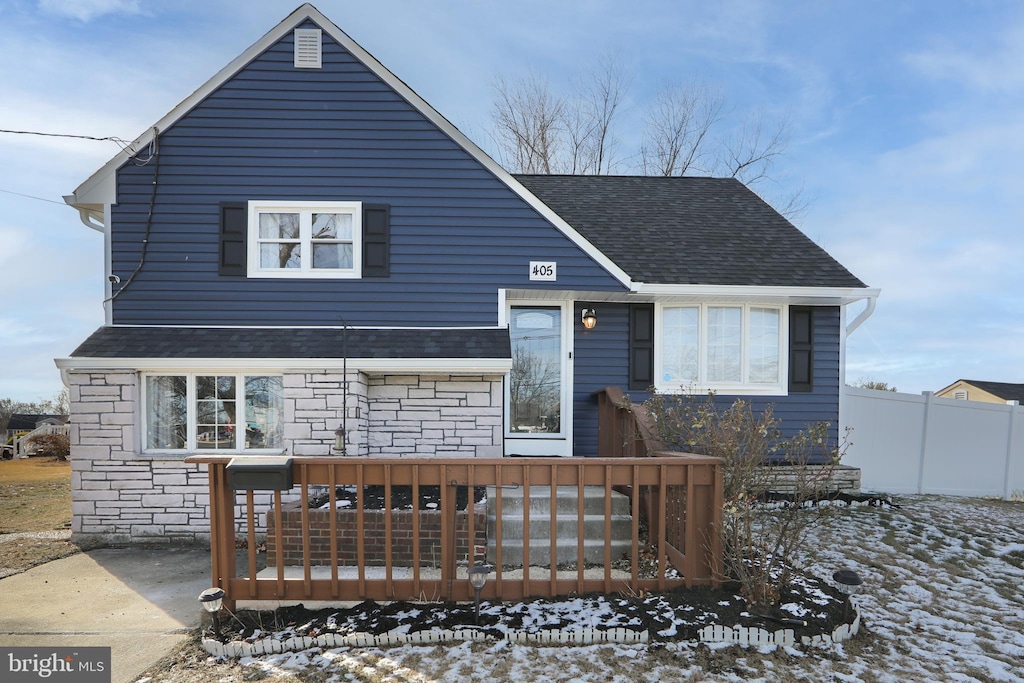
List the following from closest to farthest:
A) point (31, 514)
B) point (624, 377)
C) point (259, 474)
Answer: point (259, 474) → point (624, 377) → point (31, 514)

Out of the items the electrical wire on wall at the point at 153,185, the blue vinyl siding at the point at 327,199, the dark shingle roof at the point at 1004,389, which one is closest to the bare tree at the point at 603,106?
the blue vinyl siding at the point at 327,199

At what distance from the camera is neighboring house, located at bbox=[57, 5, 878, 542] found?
6.63 metres

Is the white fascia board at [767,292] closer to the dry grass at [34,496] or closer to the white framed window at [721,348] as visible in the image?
the white framed window at [721,348]

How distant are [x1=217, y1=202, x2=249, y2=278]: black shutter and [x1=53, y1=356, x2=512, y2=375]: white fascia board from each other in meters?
1.34

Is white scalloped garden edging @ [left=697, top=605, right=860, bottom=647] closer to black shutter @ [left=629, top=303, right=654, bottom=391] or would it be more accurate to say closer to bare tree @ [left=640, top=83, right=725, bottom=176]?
black shutter @ [left=629, top=303, right=654, bottom=391]

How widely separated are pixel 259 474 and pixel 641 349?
18.5ft

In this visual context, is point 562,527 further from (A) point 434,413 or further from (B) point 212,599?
(B) point 212,599

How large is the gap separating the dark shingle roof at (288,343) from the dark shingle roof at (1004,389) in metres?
27.0

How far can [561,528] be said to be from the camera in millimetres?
5492

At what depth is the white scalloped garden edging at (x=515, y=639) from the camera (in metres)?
3.79

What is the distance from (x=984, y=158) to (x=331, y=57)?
42.4 feet

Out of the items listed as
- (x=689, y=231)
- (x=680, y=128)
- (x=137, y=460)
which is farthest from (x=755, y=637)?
(x=680, y=128)

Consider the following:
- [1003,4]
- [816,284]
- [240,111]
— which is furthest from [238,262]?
[1003,4]

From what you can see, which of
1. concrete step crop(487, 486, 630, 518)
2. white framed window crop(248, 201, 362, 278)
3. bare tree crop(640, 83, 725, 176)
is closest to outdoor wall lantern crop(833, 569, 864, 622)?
concrete step crop(487, 486, 630, 518)
